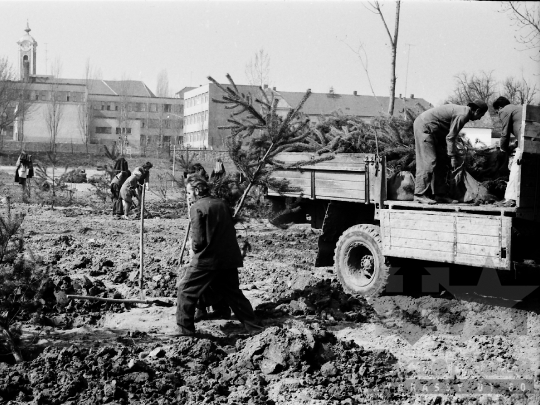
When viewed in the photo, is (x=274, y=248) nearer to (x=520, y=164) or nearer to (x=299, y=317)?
(x=299, y=317)

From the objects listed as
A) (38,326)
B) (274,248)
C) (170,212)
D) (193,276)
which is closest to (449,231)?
(193,276)

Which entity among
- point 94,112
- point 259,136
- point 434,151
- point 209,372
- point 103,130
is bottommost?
point 209,372

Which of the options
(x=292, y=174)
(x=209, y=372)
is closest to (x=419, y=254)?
(x=292, y=174)

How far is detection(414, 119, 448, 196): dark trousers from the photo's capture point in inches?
344

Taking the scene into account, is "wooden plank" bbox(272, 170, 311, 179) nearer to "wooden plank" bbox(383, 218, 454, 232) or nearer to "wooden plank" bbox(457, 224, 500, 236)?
"wooden plank" bbox(383, 218, 454, 232)

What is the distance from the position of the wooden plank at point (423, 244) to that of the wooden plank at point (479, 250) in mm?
146

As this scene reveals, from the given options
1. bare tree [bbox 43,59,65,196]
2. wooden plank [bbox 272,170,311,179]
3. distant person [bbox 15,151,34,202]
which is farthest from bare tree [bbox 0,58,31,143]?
wooden plank [bbox 272,170,311,179]

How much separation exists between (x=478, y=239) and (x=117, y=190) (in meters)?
13.1

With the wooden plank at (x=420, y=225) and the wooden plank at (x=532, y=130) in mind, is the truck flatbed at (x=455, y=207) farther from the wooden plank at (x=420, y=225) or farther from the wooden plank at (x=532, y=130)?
the wooden plank at (x=532, y=130)

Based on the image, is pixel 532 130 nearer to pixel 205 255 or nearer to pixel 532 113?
pixel 532 113

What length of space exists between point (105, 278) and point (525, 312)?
19.7 ft

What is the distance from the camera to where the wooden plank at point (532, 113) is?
732 cm

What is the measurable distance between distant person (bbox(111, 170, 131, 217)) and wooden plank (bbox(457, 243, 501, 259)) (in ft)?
40.5

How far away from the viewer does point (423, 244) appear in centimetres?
825
